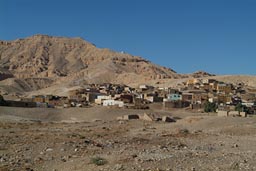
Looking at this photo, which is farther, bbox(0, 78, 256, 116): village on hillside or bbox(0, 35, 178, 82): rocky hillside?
bbox(0, 35, 178, 82): rocky hillside

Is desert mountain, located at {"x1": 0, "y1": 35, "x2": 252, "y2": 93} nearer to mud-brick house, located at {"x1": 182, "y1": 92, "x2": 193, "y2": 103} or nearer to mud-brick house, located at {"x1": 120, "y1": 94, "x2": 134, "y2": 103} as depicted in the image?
mud-brick house, located at {"x1": 182, "y1": 92, "x2": 193, "y2": 103}

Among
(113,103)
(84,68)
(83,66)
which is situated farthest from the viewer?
(83,66)

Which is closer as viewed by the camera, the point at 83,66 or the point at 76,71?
the point at 76,71

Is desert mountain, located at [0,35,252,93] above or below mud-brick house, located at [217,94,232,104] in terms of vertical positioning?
above

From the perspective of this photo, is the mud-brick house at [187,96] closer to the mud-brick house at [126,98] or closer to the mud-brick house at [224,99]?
the mud-brick house at [224,99]

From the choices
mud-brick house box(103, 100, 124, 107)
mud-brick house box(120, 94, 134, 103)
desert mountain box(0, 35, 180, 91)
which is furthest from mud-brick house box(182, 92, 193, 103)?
desert mountain box(0, 35, 180, 91)

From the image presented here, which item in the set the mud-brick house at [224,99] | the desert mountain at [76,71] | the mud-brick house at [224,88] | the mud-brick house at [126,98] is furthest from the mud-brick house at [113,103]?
the desert mountain at [76,71]

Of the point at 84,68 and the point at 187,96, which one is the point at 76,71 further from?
the point at 187,96

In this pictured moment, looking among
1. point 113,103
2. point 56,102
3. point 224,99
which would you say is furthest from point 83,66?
point 224,99

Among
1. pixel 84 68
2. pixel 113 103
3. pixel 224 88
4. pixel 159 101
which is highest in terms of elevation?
pixel 84 68

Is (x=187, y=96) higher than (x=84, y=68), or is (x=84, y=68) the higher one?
(x=84, y=68)

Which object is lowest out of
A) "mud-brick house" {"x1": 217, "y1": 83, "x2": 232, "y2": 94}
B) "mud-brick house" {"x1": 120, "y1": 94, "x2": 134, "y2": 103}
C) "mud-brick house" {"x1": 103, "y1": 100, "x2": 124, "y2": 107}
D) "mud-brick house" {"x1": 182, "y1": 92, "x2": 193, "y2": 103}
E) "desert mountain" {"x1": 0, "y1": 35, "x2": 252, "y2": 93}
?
"mud-brick house" {"x1": 103, "y1": 100, "x2": 124, "y2": 107}

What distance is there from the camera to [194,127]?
34875 mm

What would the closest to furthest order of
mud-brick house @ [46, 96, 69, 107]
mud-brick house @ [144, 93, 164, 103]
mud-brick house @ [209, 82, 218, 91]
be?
mud-brick house @ [46, 96, 69, 107] → mud-brick house @ [144, 93, 164, 103] → mud-brick house @ [209, 82, 218, 91]
